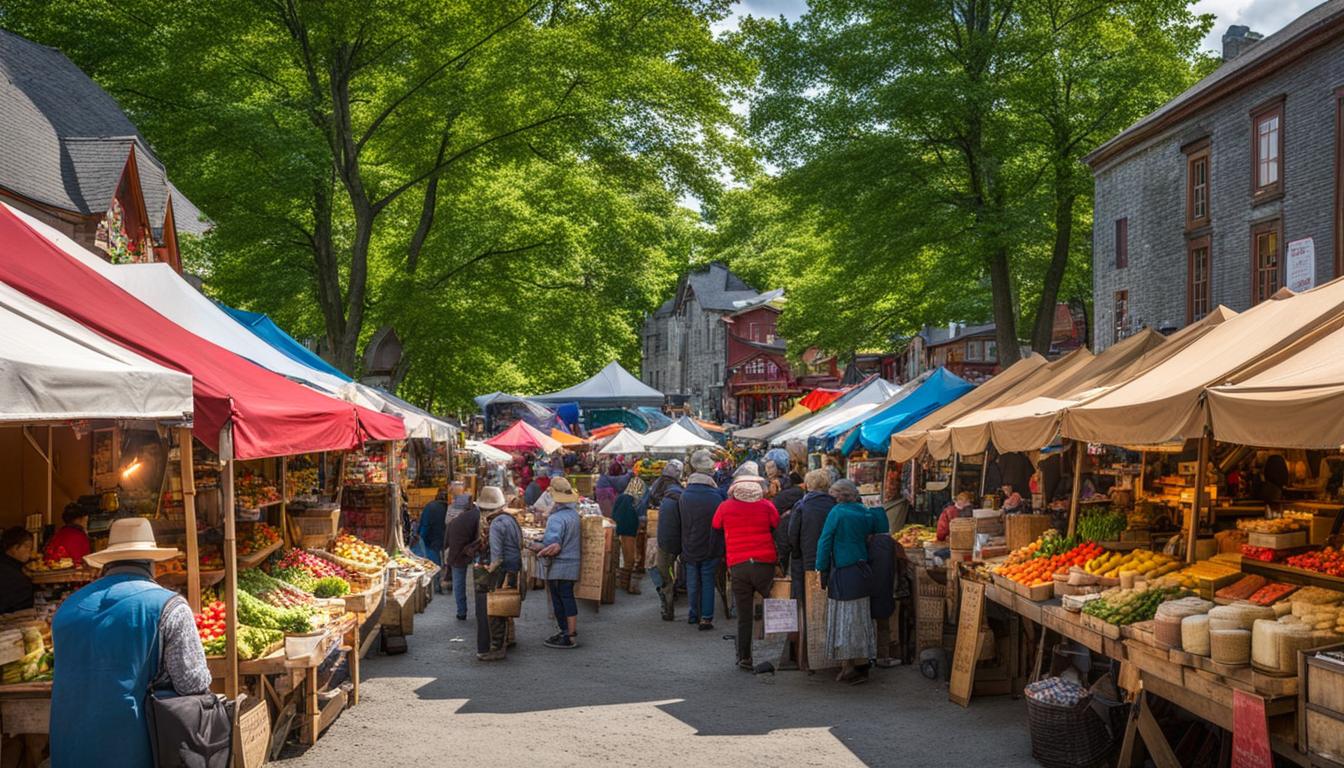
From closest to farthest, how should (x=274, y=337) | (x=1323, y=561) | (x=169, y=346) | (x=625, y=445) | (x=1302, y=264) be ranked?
(x=169, y=346), (x=1323, y=561), (x=274, y=337), (x=1302, y=264), (x=625, y=445)

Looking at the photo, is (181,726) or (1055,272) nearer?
(181,726)

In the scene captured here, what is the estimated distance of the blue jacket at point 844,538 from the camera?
1127 centimetres

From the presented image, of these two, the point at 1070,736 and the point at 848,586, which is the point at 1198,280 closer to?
the point at 848,586

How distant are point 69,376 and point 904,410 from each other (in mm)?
14003

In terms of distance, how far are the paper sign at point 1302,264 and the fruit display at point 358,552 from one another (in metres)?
18.2

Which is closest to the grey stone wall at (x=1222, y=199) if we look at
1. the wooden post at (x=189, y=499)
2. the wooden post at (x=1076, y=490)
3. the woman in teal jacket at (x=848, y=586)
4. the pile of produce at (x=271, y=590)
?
the wooden post at (x=1076, y=490)

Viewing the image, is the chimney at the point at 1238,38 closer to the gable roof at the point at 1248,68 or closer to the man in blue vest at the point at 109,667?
the gable roof at the point at 1248,68

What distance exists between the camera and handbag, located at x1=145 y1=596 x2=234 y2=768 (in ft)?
17.7

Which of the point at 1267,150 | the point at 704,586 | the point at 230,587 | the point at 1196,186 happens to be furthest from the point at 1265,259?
the point at 230,587

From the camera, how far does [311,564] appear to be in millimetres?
12031

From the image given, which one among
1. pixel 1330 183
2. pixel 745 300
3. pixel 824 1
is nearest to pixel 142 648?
pixel 1330 183

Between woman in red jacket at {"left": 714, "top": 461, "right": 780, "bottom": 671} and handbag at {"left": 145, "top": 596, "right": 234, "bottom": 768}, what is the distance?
24.1 ft

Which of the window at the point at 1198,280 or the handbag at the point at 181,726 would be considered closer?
the handbag at the point at 181,726

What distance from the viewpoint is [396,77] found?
2392cm
